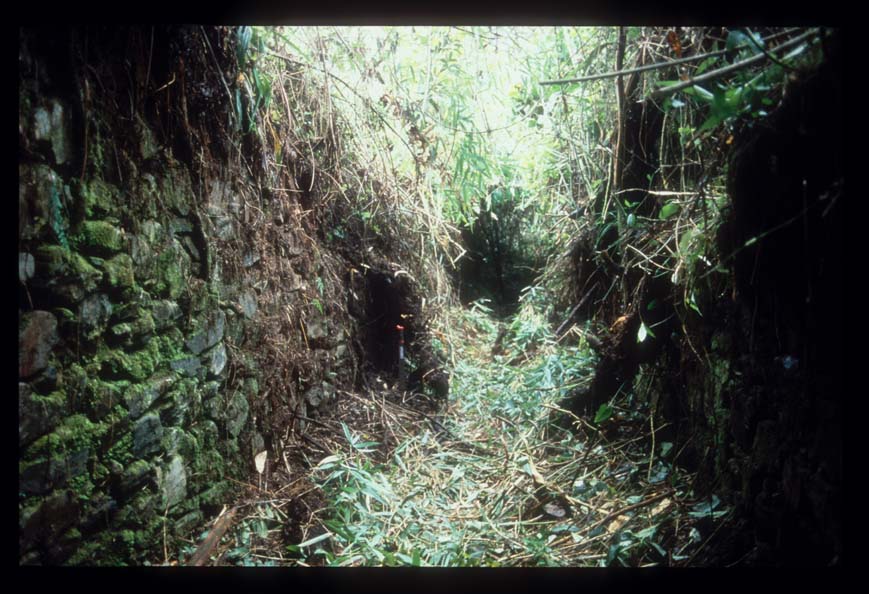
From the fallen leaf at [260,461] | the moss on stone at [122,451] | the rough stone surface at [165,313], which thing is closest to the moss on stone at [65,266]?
the rough stone surface at [165,313]

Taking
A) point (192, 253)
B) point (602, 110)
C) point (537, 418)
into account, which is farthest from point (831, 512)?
point (192, 253)

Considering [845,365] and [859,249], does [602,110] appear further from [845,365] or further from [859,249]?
[845,365]

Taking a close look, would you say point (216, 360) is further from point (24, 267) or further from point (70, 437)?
point (24, 267)

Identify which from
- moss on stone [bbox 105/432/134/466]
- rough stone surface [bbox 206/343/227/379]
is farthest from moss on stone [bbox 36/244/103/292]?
rough stone surface [bbox 206/343/227/379]

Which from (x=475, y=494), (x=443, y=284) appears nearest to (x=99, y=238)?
(x=475, y=494)

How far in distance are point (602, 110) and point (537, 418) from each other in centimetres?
165

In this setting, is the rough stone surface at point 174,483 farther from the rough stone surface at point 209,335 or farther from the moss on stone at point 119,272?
the moss on stone at point 119,272

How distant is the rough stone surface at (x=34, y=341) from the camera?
3.33ft

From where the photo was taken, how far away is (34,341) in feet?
3.37

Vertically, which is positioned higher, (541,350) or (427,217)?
(427,217)

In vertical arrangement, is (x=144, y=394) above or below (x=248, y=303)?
below

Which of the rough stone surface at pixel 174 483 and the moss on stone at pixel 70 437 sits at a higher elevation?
the moss on stone at pixel 70 437

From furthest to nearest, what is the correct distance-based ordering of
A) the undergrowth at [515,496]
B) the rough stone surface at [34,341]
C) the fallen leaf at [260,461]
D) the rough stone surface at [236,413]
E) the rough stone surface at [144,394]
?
1. the fallen leaf at [260,461]
2. the rough stone surface at [236,413]
3. the undergrowth at [515,496]
4. the rough stone surface at [144,394]
5. the rough stone surface at [34,341]

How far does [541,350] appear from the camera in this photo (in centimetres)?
341
